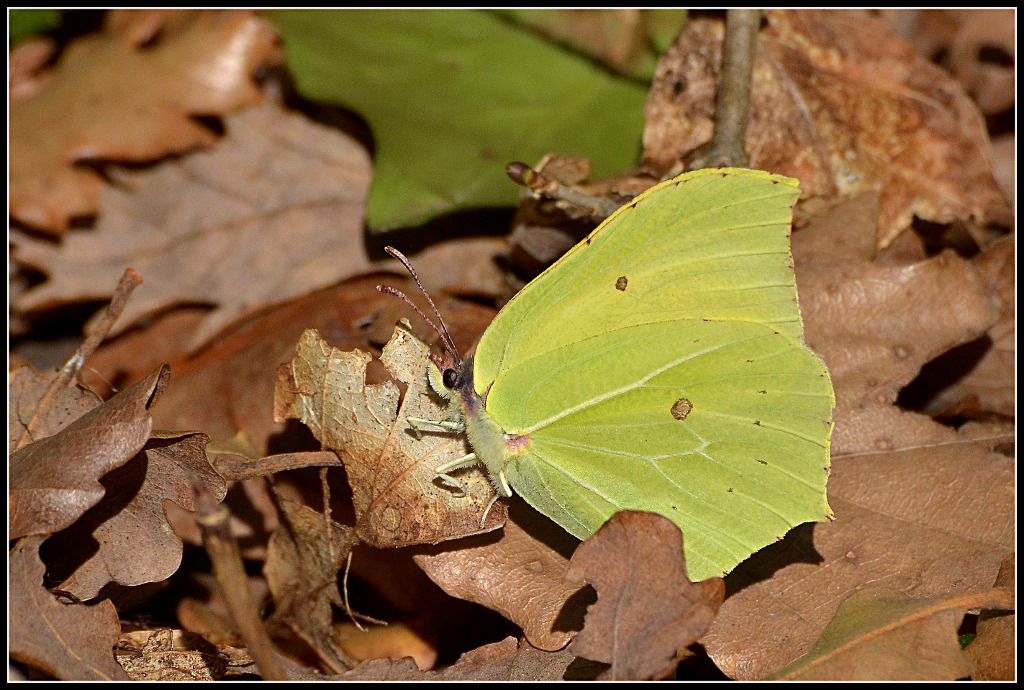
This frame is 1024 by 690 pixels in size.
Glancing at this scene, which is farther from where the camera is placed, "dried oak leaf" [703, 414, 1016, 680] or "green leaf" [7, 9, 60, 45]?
"green leaf" [7, 9, 60, 45]

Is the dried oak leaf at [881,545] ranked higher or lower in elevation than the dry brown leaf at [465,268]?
→ lower

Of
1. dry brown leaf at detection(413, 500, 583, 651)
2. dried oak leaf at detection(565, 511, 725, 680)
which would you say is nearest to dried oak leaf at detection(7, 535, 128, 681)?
dry brown leaf at detection(413, 500, 583, 651)

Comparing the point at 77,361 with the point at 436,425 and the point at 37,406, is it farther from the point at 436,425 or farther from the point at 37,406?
the point at 436,425

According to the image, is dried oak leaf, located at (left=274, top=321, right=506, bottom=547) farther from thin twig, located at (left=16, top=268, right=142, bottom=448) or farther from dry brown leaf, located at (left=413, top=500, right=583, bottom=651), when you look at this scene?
thin twig, located at (left=16, top=268, right=142, bottom=448)

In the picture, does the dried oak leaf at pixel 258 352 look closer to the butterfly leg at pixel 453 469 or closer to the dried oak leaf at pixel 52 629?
the butterfly leg at pixel 453 469

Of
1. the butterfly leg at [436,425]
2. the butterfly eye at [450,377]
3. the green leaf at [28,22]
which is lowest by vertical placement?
the butterfly leg at [436,425]

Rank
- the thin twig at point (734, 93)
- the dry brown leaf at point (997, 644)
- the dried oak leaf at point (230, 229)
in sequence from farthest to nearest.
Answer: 1. the dried oak leaf at point (230, 229)
2. the thin twig at point (734, 93)
3. the dry brown leaf at point (997, 644)

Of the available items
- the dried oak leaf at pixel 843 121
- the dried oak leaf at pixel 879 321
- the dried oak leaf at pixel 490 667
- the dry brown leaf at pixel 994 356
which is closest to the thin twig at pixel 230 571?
the dried oak leaf at pixel 490 667
